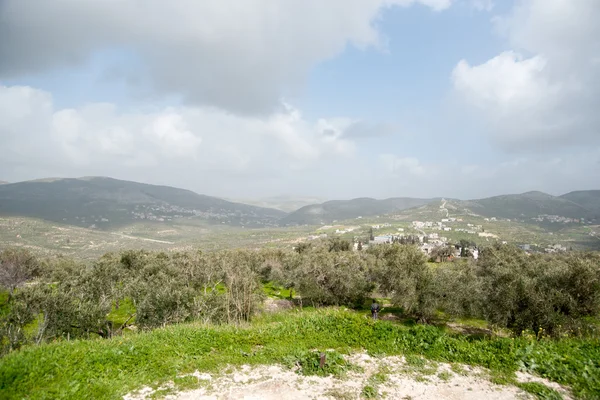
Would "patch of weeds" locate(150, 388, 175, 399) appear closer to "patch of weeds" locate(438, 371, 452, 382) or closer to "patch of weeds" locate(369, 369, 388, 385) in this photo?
"patch of weeds" locate(369, 369, 388, 385)

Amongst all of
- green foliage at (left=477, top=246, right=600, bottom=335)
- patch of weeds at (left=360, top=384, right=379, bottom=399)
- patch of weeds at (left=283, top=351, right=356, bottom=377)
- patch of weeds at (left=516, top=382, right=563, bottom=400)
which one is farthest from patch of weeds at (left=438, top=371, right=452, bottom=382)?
green foliage at (left=477, top=246, right=600, bottom=335)

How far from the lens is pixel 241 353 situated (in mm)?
11508

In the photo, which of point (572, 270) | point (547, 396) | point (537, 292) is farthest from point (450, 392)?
point (572, 270)

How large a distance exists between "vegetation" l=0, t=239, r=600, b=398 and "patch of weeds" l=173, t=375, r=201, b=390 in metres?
0.55

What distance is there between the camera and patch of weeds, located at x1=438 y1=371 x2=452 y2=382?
9.97 meters

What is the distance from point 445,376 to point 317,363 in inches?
187

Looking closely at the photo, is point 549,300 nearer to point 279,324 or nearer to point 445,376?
point 445,376

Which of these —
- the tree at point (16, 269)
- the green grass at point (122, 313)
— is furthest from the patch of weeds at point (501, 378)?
the tree at point (16, 269)

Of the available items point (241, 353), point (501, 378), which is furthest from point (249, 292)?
point (501, 378)

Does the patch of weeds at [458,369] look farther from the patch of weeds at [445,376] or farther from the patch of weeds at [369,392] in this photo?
the patch of weeds at [369,392]

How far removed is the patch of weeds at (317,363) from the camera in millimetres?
10297

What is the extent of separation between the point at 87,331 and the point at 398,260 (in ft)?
137

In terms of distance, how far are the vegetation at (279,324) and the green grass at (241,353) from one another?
0.15 ft

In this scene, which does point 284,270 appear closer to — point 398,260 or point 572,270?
point 398,260
